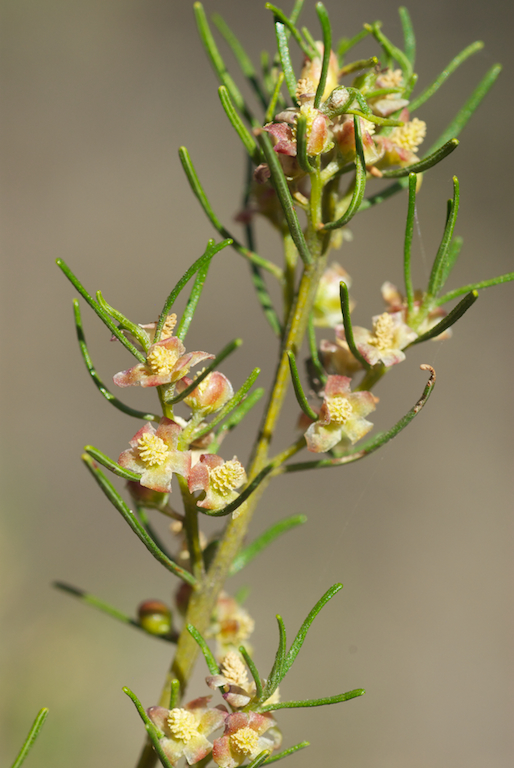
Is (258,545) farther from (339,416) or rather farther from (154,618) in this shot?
(339,416)

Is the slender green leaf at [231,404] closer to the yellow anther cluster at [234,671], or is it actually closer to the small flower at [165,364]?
the small flower at [165,364]

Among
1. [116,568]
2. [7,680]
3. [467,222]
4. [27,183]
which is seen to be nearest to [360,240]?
[467,222]

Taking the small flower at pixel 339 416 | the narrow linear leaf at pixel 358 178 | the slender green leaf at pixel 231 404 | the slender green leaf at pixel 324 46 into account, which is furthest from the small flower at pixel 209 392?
the slender green leaf at pixel 324 46

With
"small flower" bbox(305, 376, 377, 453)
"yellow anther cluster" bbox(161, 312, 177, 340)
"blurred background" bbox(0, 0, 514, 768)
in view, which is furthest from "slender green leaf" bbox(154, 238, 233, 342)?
"blurred background" bbox(0, 0, 514, 768)

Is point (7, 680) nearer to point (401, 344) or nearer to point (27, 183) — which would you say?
point (401, 344)

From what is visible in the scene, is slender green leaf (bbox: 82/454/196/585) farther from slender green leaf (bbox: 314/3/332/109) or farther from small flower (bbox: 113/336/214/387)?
slender green leaf (bbox: 314/3/332/109)

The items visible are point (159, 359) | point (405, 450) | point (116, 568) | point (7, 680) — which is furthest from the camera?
point (405, 450)
